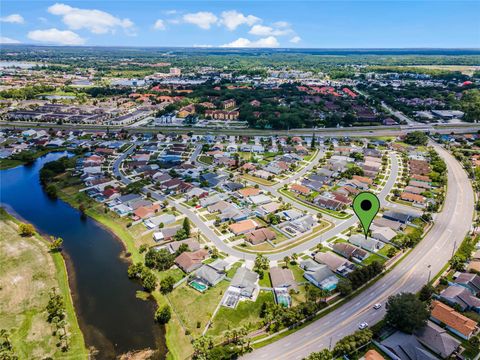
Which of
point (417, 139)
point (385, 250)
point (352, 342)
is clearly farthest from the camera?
point (417, 139)

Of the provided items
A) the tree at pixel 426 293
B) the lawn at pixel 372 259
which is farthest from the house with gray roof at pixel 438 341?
the lawn at pixel 372 259

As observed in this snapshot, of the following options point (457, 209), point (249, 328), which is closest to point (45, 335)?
point (249, 328)

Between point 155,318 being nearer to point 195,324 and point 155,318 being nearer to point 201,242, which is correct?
point 195,324

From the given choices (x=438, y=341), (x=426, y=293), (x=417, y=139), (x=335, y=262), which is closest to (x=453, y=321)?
(x=426, y=293)

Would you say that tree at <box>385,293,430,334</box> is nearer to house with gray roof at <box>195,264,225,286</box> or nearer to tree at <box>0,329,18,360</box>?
house with gray roof at <box>195,264,225,286</box>

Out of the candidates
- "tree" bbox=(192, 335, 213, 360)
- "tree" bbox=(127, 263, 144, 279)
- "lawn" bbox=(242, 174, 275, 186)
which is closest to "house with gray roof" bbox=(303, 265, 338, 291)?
"tree" bbox=(192, 335, 213, 360)

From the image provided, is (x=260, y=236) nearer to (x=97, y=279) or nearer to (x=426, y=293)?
(x=426, y=293)
